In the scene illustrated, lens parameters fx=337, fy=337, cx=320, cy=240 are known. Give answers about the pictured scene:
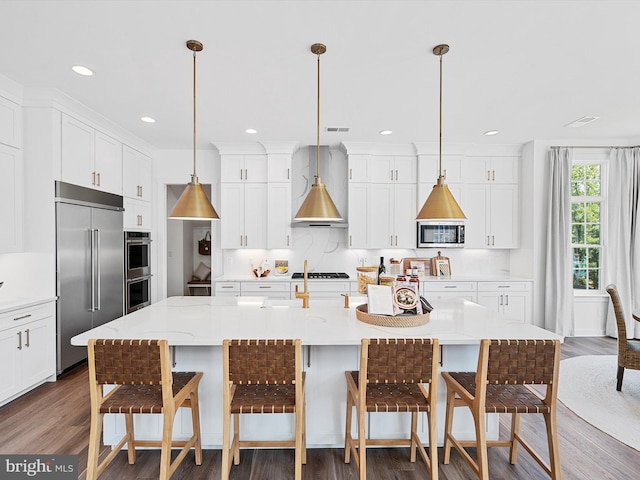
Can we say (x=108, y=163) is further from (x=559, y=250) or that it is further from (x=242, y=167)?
(x=559, y=250)

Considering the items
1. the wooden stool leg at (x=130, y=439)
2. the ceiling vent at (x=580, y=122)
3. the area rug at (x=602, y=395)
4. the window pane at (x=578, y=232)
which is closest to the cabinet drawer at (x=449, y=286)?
the area rug at (x=602, y=395)

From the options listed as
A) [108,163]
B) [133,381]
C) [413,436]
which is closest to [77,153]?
[108,163]

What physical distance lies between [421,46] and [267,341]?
89.0 inches

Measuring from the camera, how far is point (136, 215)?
468cm

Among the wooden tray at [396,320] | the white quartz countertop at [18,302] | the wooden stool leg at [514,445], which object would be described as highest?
the wooden tray at [396,320]

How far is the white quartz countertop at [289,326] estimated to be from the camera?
1896 mm

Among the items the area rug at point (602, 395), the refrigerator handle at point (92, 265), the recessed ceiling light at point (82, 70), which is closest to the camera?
the area rug at point (602, 395)

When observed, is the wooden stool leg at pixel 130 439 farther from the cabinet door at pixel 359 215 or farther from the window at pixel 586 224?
the window at pixel 586 224

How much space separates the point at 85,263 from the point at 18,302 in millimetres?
777

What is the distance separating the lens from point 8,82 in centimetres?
294

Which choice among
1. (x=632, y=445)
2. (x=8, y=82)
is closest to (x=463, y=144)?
(x=632, y=445)

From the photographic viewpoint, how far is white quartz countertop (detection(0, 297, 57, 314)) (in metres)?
2.77

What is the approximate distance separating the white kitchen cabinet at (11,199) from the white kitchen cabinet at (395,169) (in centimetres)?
405

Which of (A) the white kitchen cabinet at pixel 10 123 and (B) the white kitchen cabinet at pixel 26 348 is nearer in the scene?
(B) the white kitchen cabinet at pixel 26 348
